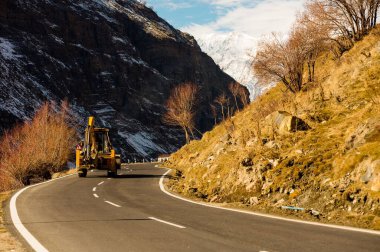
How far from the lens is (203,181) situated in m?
19.8

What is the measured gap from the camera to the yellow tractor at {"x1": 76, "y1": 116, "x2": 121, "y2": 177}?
91.1 feet

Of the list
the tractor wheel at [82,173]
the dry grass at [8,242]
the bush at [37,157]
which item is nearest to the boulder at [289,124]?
the dry grass at [8,242]

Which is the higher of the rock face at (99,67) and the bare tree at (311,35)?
the rock face at (99,67)

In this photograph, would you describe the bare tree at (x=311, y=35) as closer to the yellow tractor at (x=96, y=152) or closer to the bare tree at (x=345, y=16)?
the bare tree at (x=345, y=16)

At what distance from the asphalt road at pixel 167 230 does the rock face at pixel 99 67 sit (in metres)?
68.3

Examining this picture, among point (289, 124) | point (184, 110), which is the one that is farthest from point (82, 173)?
point (184, 110)

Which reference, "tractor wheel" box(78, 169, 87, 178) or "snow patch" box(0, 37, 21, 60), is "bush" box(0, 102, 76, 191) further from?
"snow patch" box(0, 37, 21, 60)

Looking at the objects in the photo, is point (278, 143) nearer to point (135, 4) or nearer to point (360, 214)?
point (360, 214)

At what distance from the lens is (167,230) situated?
9812mm

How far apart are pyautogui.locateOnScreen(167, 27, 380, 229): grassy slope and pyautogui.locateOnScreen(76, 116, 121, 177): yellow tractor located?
7.58 m

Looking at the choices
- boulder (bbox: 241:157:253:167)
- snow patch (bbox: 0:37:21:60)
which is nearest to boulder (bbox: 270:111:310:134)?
boulder (bbox: 241:157:253:167)

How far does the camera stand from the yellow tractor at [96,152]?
27781 millimetres

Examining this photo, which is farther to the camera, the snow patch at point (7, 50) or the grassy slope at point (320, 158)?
the snow patch at point (7, 50)

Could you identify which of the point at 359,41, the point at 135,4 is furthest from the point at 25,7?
the point at 359,41
